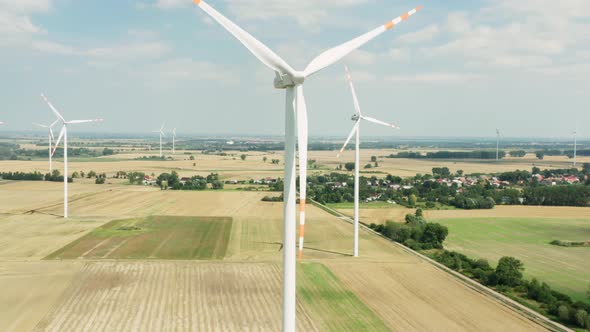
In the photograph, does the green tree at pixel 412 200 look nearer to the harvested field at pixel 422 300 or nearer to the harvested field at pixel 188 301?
the harvested field at pixel 422 300

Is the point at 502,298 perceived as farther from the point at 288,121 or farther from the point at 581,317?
the point at 288,121

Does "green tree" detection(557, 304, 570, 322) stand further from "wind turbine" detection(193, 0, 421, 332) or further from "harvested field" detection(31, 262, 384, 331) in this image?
"wind turbine" detection(193, 0, 421, 332)

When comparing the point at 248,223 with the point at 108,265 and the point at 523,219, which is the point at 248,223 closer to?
the point at 108,265

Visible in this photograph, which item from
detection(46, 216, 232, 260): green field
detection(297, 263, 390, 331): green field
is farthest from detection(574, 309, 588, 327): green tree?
detection(46, 216, 232, 260): green field

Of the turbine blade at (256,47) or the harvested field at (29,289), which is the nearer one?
the turbine blade at (256,47)

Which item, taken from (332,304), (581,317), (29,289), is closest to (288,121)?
(332,304)

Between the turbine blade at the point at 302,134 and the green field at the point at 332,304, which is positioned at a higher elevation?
the turbine blade at the point at 302,134

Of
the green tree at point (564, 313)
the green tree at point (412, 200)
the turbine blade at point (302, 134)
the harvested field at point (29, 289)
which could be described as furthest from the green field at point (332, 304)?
the green tree at point (412, 200)

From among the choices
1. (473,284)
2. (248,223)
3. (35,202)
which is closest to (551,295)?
(473,284)
